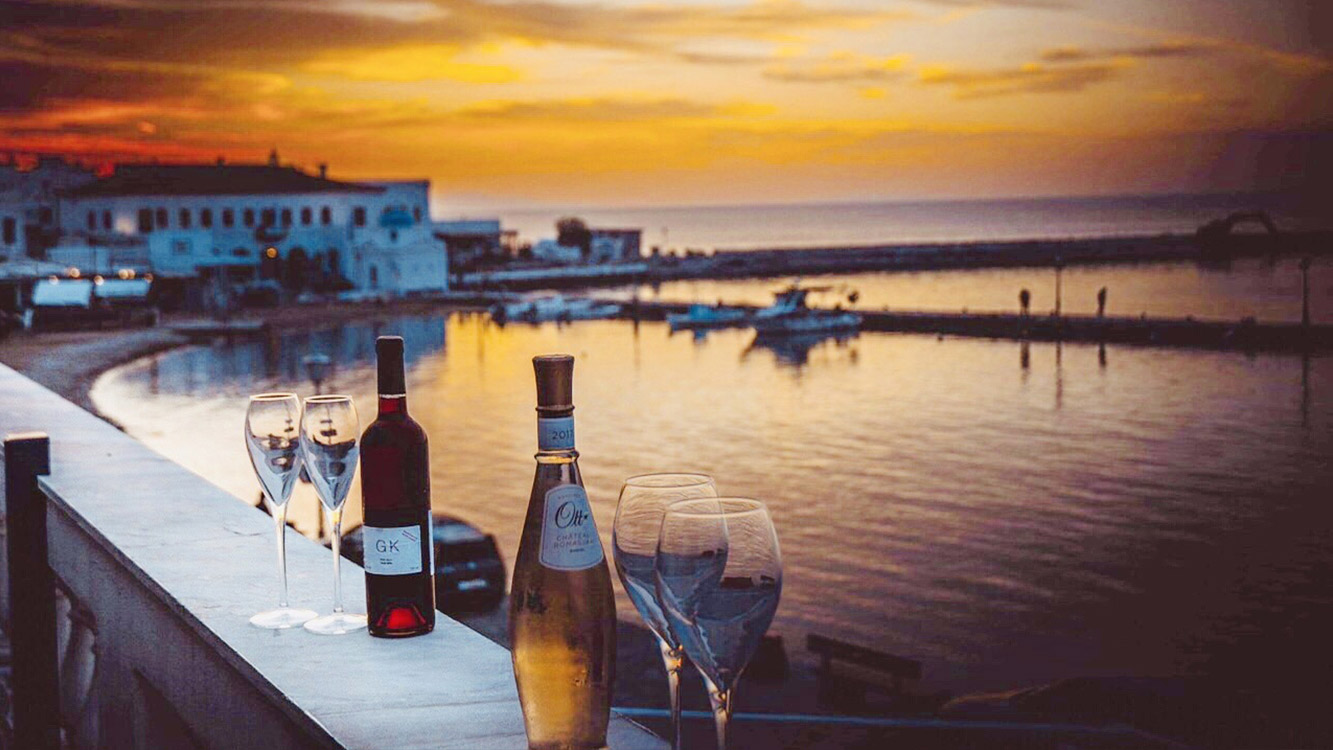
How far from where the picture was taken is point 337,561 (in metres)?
1.56

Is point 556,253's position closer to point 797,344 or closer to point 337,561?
point 797,344

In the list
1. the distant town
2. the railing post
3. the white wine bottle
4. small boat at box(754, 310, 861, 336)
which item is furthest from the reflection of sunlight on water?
the white wine bottle

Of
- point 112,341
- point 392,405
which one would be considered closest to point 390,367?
point 392,405

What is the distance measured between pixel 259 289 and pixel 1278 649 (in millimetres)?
41723

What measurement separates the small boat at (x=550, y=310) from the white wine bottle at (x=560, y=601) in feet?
163

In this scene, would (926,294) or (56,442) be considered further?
(926,294)

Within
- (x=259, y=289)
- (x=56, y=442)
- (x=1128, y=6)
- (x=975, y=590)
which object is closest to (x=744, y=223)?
(x=1128, y=6)

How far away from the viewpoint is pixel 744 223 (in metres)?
185

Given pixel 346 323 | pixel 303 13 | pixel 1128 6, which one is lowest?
pixel 346 323

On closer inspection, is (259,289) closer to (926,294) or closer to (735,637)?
(926,294)

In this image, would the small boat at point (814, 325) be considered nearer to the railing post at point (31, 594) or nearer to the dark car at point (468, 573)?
the dark car at point (468, 573)

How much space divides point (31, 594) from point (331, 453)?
4.07ft

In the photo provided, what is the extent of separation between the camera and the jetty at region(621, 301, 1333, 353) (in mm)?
41406

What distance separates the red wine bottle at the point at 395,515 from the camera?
1374 mm
